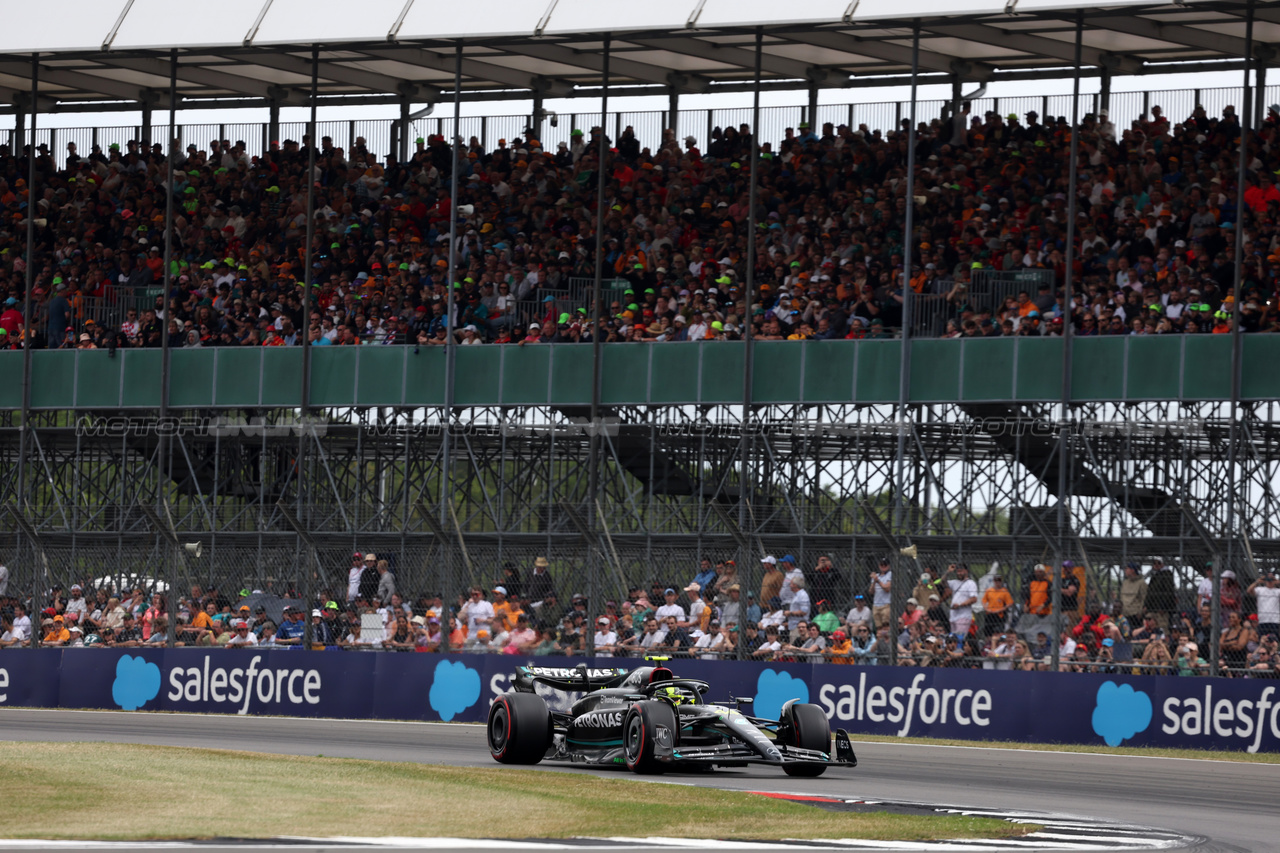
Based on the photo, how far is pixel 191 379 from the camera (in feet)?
103

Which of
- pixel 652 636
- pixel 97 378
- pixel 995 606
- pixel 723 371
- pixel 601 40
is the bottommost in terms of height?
pixel 652 636

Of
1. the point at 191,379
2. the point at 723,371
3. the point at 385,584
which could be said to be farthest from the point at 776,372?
the point at 191,379

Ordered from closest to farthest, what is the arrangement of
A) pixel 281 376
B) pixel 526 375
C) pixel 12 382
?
1. pixel 526 375
2. pixel 281 376
3. pixel 12 382

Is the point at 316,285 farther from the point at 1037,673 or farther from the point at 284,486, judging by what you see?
the point at 1037,673

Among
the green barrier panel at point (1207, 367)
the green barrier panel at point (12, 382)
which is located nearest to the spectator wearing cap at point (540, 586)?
the green barrier panel at point (1207, 367)

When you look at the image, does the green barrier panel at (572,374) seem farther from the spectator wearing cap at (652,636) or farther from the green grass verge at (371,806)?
the green grass verge at (371,806)

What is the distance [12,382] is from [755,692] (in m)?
14.9

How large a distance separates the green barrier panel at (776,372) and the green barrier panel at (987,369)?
92.3 inches

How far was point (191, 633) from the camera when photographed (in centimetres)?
2653

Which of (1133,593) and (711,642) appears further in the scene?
(711,642)

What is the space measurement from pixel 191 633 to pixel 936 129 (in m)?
13.3

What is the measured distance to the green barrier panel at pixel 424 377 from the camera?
29.9 meters

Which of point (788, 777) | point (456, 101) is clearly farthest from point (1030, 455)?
point (788, 777)

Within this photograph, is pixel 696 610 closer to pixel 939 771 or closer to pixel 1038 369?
pixel 1038 369
